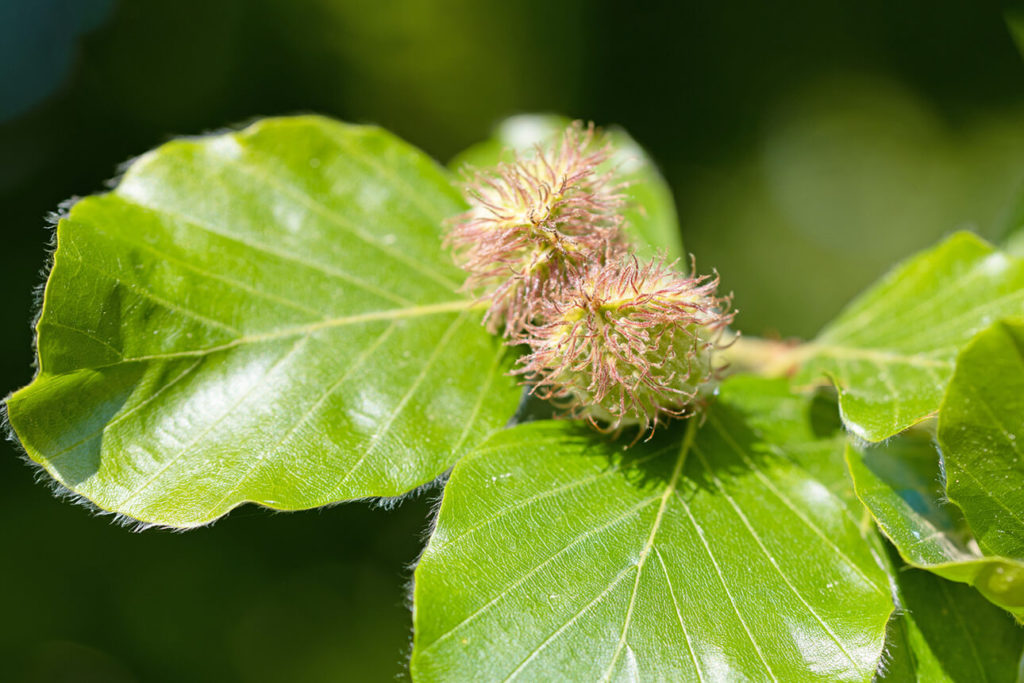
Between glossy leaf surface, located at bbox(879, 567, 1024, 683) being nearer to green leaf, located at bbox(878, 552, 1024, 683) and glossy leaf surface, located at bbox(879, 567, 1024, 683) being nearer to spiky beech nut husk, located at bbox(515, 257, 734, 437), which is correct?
green leaf, located at bbox(878, 552, 1024, 683)

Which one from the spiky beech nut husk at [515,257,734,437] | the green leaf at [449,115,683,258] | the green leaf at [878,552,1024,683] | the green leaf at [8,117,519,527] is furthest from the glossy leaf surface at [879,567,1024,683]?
the green leaf at [449,115,683,258]

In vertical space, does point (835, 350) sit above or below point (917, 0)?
below

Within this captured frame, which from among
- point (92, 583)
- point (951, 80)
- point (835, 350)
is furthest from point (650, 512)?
point (951, 80)

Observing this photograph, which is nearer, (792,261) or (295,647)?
(295,647)

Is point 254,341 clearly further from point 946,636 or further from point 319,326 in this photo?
point 946,636

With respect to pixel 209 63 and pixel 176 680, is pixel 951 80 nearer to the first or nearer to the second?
pixel 209 63

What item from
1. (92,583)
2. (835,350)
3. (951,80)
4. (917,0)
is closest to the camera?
(835,350)

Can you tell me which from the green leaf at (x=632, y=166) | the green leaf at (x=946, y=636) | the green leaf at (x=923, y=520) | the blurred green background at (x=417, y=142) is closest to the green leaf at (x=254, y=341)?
the green leaf at (x=632, y=166)
